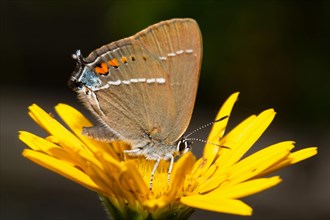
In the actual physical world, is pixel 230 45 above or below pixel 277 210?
above

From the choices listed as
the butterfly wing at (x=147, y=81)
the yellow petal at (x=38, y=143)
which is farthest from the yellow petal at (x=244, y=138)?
the yellow petal at (x=38, y=143)

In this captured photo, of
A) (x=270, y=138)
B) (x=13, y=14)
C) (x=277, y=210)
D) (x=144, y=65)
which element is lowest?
(x=277, y=210)

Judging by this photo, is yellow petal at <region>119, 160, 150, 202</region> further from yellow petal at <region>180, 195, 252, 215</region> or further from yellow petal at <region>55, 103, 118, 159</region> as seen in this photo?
yellow petal at <region>55, 103, 118, 159</region>

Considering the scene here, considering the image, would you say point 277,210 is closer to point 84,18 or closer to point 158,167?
point 84,18

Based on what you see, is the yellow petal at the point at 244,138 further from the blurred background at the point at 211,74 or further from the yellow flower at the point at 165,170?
the blurred background at the point at 211,74

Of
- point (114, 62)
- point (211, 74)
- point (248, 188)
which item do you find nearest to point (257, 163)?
point (248, 188)

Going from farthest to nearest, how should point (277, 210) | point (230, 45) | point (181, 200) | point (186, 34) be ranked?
1. point (277, 210)
2. point (230, 45)
3. point (186, 34)
4. point (181, 200)

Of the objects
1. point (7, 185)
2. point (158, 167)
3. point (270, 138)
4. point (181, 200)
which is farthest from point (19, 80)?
point (181, 200)
